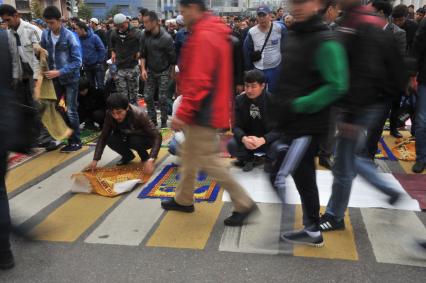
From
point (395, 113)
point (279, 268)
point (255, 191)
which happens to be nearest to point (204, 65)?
point (279, 268)

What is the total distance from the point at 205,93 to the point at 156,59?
15.7 feet

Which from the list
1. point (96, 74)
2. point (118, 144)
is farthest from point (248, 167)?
point (96, 74)

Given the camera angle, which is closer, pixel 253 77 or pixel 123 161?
pixel 253 77

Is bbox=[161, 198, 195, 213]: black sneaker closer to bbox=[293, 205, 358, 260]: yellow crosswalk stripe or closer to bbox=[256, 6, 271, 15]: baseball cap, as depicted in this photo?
bbox=[293, 205, 358, 260]: yellow crosswalk stripe

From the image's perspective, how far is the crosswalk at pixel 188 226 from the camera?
346cm

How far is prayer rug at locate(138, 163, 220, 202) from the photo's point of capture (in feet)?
15.1

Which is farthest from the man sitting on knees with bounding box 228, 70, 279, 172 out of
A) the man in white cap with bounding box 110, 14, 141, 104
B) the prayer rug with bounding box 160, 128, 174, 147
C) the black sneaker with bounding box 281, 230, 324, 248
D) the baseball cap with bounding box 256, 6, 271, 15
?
the man in white cap with bounding box 110, 14, 141, 104

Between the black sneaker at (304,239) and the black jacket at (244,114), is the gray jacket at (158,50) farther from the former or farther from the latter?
the black sneaker at (304,239)

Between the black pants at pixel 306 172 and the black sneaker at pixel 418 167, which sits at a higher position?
the black pants at pixel 306 172

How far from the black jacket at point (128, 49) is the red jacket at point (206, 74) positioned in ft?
17.5

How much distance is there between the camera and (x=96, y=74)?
991 cm

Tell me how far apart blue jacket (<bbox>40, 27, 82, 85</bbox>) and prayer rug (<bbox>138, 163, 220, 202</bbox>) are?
2037mm

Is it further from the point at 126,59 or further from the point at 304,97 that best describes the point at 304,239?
the point at 126,59

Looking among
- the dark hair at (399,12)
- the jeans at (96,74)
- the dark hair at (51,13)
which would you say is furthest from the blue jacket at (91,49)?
the dark hair at (399,12)
